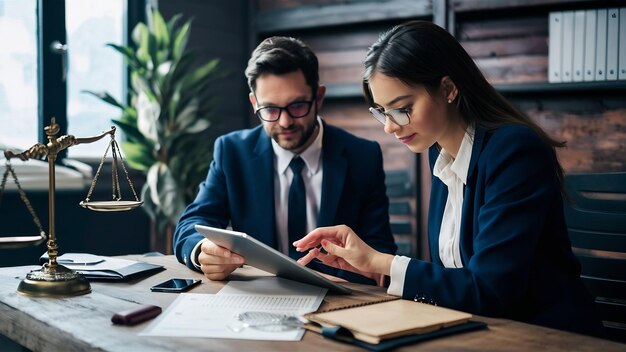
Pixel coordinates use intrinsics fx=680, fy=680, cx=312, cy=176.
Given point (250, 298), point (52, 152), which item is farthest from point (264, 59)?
point (250, 298)

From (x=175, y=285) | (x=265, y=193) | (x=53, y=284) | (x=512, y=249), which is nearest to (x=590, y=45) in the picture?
(x=265, y=193)

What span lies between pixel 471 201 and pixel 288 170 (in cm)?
81

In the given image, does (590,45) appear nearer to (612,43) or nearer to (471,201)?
(612,43)

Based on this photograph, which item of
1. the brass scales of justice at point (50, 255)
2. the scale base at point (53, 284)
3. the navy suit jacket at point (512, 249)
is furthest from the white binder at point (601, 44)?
the scale base at point (53, 284)

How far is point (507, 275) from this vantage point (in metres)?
1.36

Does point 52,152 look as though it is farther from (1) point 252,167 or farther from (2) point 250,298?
(1) point 252,167

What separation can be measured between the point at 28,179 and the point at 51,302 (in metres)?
1.98

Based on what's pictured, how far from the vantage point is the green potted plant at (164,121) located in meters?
3.69

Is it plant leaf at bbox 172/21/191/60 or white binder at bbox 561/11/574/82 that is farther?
plant leaf at bbox 172/21/191/60

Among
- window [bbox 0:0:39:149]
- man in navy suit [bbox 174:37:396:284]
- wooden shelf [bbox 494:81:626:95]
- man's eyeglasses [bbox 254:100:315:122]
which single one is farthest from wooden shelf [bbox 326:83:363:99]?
man's eyeglasses [bbox 254:100:315:122]

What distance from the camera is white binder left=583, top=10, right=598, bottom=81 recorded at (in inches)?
126

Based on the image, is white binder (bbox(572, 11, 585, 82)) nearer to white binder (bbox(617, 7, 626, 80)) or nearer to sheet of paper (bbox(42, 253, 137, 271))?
white binder (bbox(617, 7, 626, 80))

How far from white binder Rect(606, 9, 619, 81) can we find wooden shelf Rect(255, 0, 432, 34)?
3.20 feet

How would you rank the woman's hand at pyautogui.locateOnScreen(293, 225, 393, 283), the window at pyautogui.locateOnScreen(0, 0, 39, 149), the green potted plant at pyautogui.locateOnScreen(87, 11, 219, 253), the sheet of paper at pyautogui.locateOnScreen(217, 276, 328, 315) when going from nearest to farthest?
the sheet of paper at pyautogui.locateOnScreen(217, 276, 328, 315) → the woman's hand at pyautogui.locateOnScreen(293, 225, 393, 283) → the window at pyautogui.locateOnScreen(0, 0, 39, 149) → the green potted plant at pyautogui.locateOnScreen(87, 11, 219, 253)
